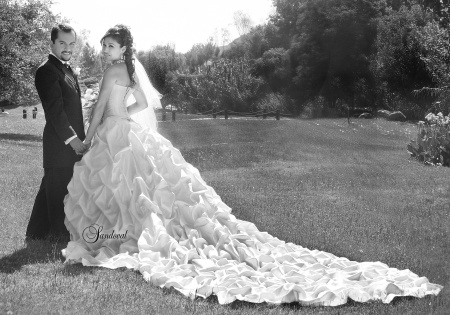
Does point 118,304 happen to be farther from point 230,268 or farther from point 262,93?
point 262,93

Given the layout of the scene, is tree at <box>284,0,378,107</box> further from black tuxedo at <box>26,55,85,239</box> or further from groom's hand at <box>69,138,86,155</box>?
groom's hand at <box>69,138,86,155</box>

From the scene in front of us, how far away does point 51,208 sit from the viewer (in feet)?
29.8

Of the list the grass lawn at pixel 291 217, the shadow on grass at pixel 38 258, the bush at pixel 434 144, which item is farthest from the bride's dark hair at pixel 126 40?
the bush at pixel 434 144

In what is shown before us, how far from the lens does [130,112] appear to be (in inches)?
359

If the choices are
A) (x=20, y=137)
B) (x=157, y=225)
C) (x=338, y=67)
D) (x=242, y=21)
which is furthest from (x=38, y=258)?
(x=242, y=21)

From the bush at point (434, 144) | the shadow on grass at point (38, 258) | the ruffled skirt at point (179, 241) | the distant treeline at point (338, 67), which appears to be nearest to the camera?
the ruffled skirt at point (179, 241)

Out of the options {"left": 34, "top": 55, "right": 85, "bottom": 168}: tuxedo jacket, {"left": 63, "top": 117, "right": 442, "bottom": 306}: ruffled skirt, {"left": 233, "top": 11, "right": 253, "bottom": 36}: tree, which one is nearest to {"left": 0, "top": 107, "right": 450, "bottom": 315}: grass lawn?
{"left": 63, "top": 117, "right": 442, "bottom": 306}: ruffled skirt

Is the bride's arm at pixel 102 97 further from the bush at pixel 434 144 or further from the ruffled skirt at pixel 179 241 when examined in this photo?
the bush at pixel 434 144

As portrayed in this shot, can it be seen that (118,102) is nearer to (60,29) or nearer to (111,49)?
(111,49)

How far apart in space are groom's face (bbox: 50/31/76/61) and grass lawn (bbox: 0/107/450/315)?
2.44 m

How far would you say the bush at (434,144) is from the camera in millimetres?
19969

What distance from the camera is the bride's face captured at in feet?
28.6

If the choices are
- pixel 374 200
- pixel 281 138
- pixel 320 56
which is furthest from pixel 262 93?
pixel 374 200

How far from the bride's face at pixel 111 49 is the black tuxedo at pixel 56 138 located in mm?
596
